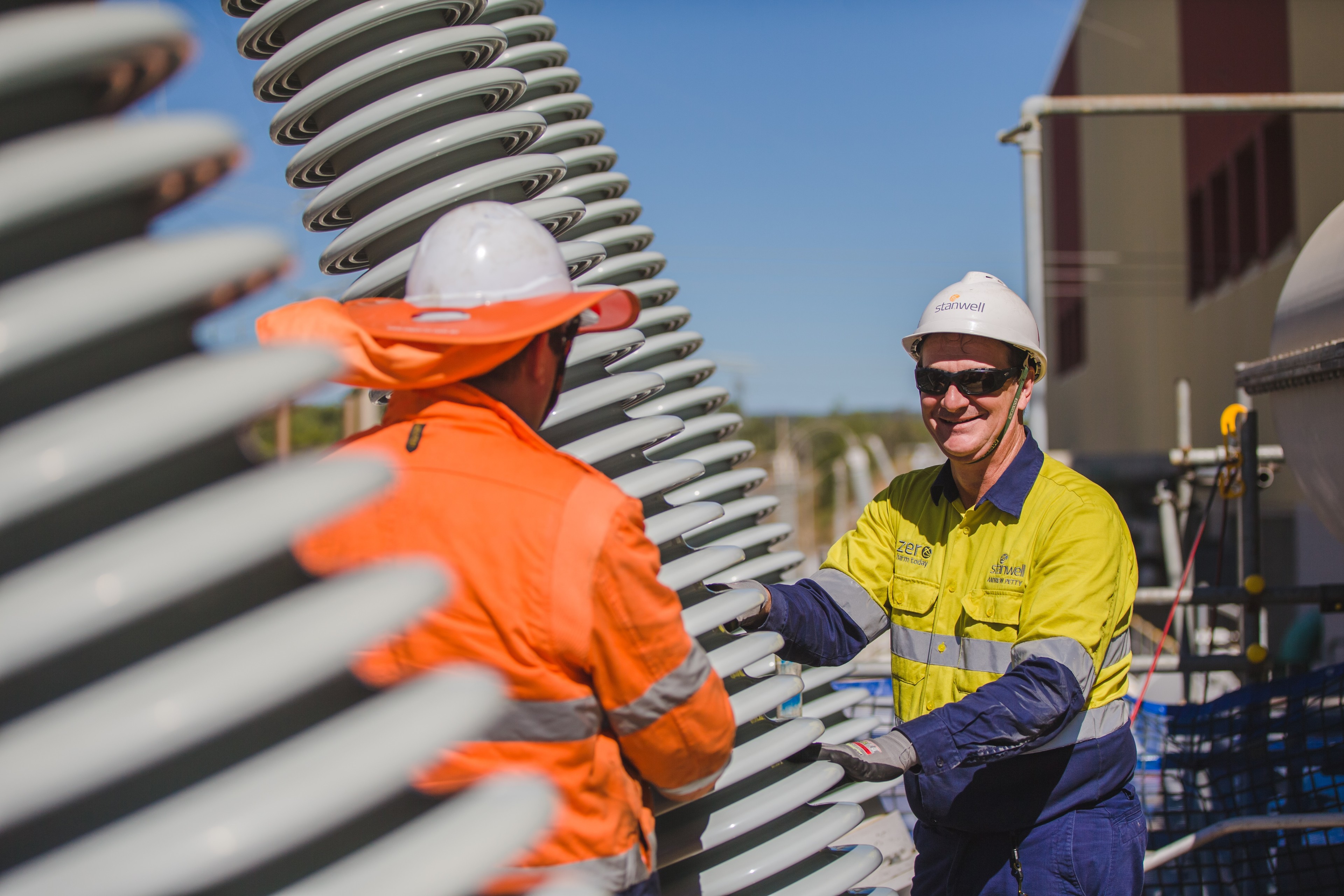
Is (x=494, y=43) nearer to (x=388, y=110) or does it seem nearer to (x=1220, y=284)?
(x=388, y=110)

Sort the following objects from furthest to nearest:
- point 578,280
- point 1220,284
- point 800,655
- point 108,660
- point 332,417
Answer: point 332,417 → point 1220,284 → point 800,655 → point 578,280 → point 108,660

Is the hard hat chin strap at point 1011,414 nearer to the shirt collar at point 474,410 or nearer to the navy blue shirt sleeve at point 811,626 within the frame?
the navy blue shirt sleeve at point 811,626

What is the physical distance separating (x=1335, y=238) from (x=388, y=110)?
351 cm

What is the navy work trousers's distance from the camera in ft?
7.65

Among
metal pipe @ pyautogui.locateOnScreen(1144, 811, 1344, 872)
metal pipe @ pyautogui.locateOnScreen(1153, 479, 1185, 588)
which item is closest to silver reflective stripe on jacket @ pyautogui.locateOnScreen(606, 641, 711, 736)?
metal pipe @ pyautogui.locateOnScreen(1144, 811, 1344, 872)

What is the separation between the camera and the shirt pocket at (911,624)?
8.39ft

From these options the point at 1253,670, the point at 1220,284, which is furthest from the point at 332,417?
the point at 1253,670

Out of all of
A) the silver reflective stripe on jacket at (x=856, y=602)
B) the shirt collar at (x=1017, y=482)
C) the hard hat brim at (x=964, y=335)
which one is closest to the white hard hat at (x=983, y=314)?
the hard hat brim at (x=964, y=335)

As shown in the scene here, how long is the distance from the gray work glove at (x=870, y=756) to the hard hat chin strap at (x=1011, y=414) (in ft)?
2.43

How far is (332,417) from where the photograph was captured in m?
34.0

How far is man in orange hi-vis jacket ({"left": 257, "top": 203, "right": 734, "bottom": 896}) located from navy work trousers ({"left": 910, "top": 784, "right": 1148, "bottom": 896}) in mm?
1253

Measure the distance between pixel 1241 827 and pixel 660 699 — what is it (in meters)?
2.54

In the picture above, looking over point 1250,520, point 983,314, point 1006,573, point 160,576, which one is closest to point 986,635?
point 1006,573

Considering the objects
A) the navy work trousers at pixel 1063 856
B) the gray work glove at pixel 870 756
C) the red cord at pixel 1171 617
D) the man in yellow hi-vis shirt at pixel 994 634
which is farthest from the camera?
the red cord at pixel 1171 617
